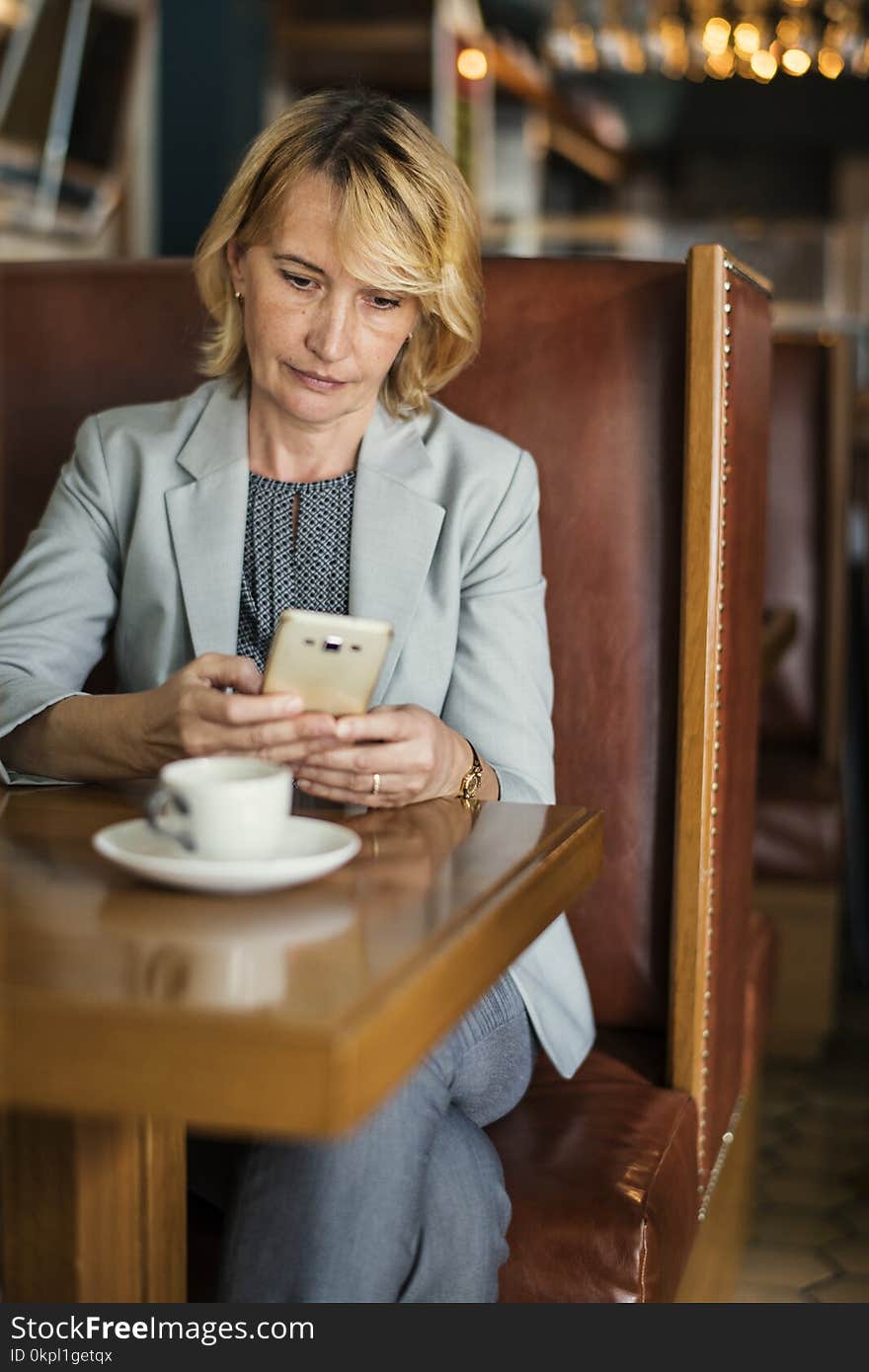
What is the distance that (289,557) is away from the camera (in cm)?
155

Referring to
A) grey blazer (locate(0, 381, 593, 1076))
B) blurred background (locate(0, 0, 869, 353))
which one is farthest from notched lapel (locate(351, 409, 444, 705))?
blurred background (locate(0, 0, 869, 353))

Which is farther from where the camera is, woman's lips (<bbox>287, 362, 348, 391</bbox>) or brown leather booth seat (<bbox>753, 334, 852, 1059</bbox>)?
brown leather booth seat (<bbox>753, 334, 852, 1059</bbox>)

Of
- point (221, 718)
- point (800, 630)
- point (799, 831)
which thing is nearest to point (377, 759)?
point (221, 718)

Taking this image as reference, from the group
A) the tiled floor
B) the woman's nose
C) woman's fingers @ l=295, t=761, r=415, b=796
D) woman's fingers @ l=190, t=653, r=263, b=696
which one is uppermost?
the woman's nose

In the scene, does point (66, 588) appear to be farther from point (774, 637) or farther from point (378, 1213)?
point (774, 637)

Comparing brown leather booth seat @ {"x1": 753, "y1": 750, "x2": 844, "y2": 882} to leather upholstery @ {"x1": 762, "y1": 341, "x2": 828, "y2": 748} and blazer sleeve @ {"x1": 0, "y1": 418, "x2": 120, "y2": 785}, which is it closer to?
leather upholstery @ {"x1": 762, "y1": 341, "x2": 828, "y2": 748}

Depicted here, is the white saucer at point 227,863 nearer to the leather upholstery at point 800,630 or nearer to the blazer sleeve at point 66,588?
the blazer sleeve at point 66,588

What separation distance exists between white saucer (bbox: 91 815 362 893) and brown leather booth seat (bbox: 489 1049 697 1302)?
443 millimetres

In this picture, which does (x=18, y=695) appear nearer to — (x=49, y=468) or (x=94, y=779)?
(x=94, y=779)

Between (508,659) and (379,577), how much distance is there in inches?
5.7

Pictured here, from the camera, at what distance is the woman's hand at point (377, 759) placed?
1154 millimetres

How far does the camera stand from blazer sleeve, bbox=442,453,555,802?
1455 mm

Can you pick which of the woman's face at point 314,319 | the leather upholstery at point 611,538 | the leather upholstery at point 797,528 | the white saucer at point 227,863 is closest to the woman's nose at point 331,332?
the woman's face at point 314,319

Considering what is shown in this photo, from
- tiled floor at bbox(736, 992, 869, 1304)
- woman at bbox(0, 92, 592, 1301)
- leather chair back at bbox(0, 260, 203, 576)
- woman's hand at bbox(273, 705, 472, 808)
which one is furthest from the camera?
tiled floor at bbox(736, 992, 869, 1304)
